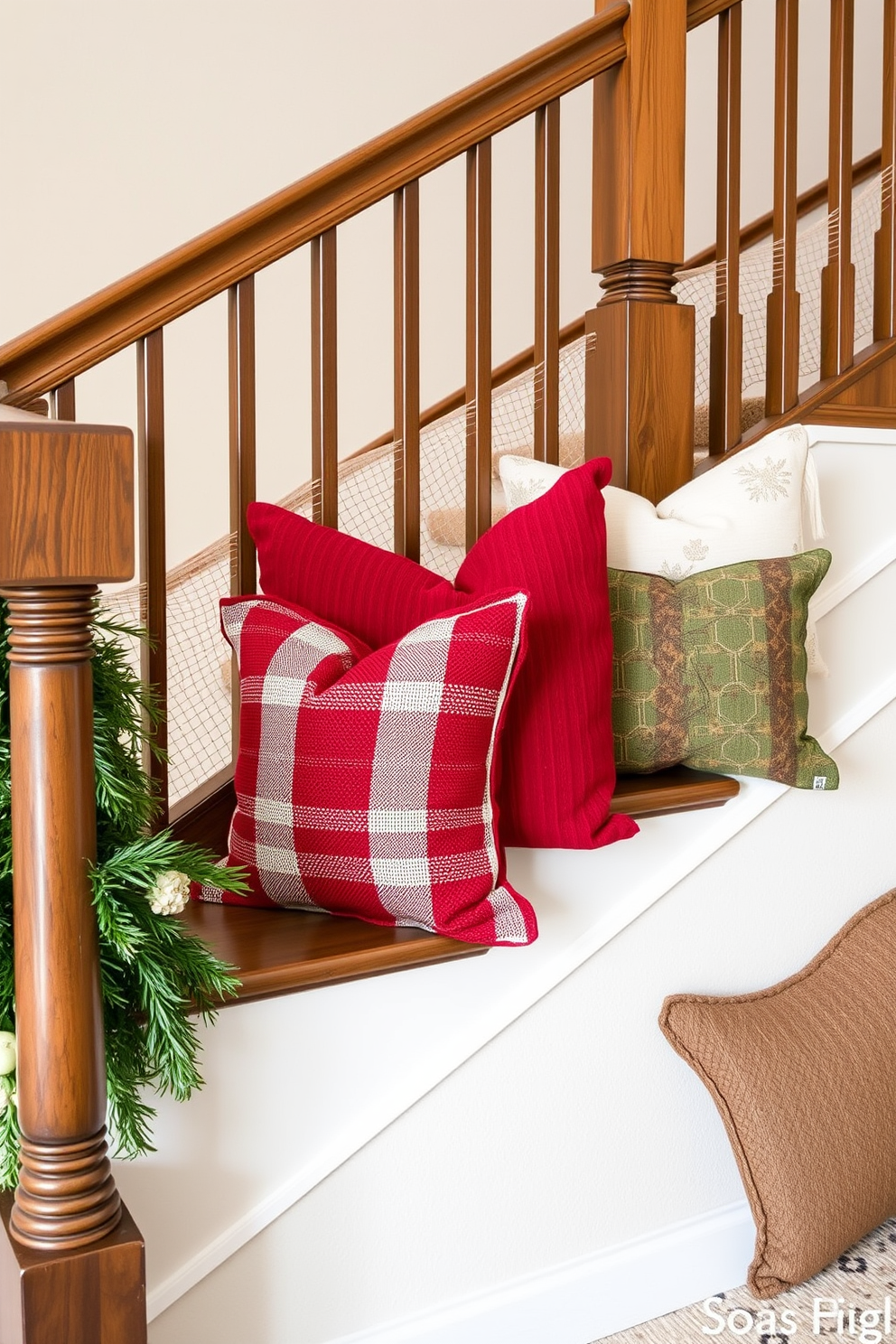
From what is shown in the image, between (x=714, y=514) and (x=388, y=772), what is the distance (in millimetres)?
621

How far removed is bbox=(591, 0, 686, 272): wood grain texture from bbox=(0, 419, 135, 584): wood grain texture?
104 centimetres

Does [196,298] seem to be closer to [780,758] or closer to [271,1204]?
[780,758]

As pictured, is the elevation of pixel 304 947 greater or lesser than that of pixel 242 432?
lesser

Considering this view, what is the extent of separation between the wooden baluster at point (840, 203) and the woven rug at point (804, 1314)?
52.2 inches

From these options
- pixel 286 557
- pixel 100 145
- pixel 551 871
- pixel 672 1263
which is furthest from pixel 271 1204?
pixel 100 145

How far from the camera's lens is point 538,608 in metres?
1.38

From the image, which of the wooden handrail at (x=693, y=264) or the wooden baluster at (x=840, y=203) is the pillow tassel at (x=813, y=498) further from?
the wooden handrail at (x=693, y=264)

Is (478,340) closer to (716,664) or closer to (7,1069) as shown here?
(716,664)

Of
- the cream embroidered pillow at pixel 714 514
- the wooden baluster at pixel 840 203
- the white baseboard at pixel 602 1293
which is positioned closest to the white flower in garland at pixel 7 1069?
the white baseboard at pixel 602 1293

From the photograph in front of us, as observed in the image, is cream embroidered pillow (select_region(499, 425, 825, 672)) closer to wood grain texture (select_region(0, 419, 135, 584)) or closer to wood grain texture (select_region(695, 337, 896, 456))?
wood grain texture (select_region(695, 337, 896, 456))

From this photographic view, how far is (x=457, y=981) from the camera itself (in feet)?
4.58

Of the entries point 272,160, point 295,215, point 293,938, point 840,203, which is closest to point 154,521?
point 295,215

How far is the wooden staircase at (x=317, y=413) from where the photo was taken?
918mm

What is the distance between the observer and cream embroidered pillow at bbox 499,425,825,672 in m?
A: 1.55
